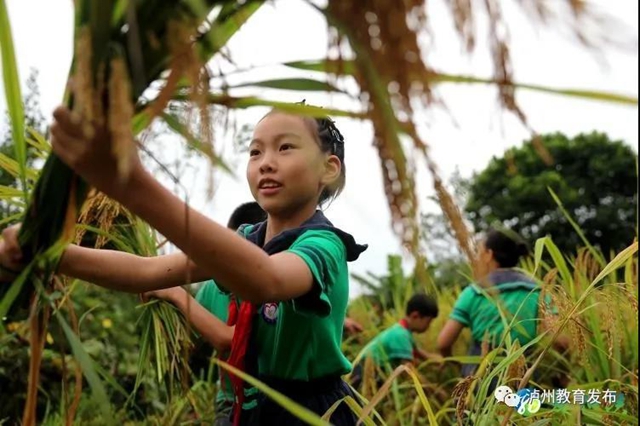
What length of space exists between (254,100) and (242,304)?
2.45ft

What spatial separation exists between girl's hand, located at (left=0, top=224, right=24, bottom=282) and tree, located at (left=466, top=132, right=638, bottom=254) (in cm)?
2171

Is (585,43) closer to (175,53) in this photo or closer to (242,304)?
(175,53)

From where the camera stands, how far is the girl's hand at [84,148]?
837 mm

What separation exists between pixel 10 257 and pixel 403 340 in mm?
3360

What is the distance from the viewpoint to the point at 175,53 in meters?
0.78

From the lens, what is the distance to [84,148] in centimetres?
84

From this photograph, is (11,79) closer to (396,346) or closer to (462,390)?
(462,390)

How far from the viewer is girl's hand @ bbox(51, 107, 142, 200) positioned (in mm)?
837

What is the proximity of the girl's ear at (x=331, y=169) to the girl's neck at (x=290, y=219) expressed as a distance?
0.21 feet

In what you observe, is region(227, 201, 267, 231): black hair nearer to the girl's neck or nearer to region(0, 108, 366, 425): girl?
region(0, 108, 366, 425): girl

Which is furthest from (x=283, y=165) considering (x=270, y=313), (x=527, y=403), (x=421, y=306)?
(x=421, y=306)

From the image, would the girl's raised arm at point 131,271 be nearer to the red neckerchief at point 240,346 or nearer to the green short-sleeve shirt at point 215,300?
the red neckerchief at point 240,346

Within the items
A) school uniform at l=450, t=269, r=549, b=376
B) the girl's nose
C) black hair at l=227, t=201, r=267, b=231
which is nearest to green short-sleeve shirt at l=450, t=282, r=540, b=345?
school uniform at l=450, t=269, r=549, b=376

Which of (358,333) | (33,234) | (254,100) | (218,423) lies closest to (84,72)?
(254,100)
